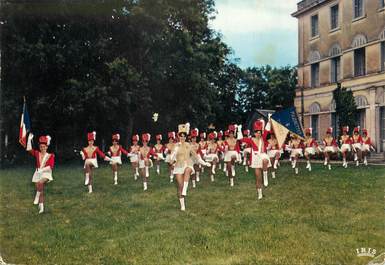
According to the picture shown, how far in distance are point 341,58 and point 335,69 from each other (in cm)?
123

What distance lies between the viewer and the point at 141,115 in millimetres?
25141

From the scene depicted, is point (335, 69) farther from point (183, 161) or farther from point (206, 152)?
point (206, 152)

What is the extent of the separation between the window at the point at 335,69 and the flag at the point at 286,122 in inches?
79.0

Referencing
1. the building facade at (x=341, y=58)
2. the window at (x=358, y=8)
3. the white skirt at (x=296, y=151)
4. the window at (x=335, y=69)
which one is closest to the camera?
the window at (x=358, y=8)

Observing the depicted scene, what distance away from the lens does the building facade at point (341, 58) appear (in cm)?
1068

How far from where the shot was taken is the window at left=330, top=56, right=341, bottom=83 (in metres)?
11.5

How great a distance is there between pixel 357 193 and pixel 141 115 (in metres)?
16.8

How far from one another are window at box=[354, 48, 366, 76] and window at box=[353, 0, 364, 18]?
139 centimetres

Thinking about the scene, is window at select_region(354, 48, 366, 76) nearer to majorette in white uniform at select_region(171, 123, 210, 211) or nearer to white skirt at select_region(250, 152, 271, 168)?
white skirt at select_region(250, 152, 271, 168)

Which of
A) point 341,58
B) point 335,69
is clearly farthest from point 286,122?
point 335,69

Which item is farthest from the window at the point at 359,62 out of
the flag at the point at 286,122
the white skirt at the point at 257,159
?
the white skirt at the point at 257,159

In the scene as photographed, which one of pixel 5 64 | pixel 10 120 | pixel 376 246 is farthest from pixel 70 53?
pixel 376 246

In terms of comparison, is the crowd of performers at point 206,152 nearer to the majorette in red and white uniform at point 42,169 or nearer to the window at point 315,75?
the majorette in red and white uniform at point 42,169

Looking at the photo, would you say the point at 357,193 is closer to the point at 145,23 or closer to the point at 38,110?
the point at 145,23
